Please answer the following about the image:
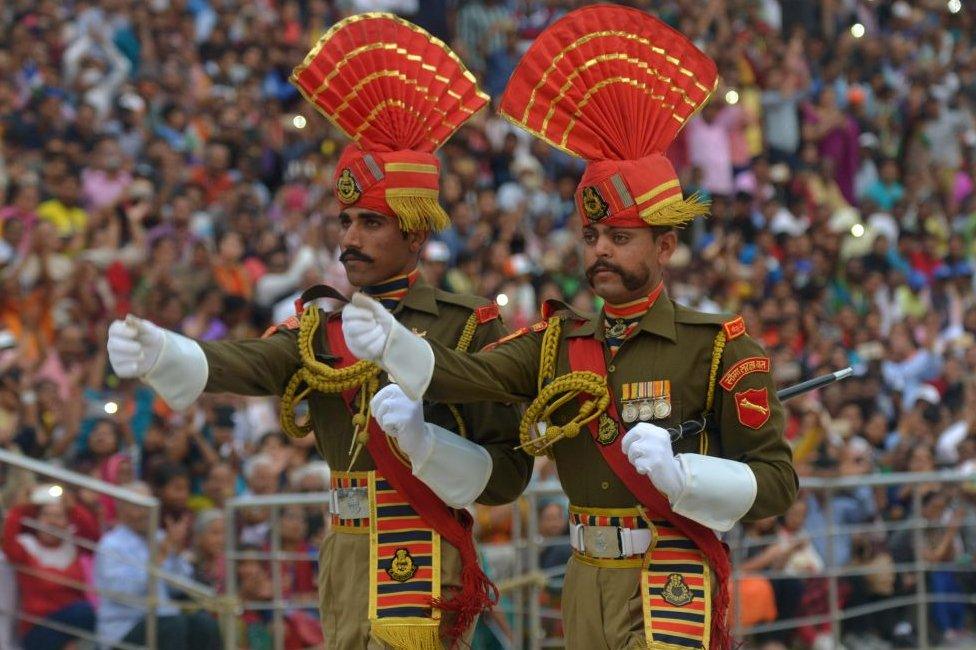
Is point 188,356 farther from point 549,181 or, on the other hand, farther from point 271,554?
point 549,181

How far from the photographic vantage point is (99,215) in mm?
12703

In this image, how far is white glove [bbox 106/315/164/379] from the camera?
5.49 meters

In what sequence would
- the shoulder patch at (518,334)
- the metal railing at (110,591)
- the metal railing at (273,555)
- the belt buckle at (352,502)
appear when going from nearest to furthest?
the shoulder patch at (518,334), the belt buckle at (352,502), the metal railing at (110,591), the metal railing at (273,555)

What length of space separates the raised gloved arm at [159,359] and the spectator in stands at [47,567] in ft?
11.0

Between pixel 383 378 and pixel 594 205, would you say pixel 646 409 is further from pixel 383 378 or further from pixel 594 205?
pixel 383 378

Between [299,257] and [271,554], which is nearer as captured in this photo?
[271,554]

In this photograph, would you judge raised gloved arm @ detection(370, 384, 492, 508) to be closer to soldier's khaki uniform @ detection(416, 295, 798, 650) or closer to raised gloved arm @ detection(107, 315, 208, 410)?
soldier's khaki uniform @ detection(416, 295, 798, 650)

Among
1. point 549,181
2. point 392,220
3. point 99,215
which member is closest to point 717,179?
point 549,181

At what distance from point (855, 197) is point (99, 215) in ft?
27.3

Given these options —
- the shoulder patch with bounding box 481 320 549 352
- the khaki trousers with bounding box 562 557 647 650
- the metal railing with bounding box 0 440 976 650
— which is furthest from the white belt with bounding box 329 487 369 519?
the metal railing with bounding box 0 440 976 650

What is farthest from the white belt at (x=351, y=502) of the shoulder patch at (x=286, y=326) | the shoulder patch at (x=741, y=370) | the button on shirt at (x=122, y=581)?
the button on shirt at (x=122, y=581)

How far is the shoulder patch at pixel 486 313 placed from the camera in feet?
21.3

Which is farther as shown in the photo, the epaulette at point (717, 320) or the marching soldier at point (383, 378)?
the marching soldier at point (383, 378)

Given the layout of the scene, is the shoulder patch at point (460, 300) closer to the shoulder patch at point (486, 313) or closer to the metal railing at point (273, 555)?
the shoulder patch at point (486, 313)
